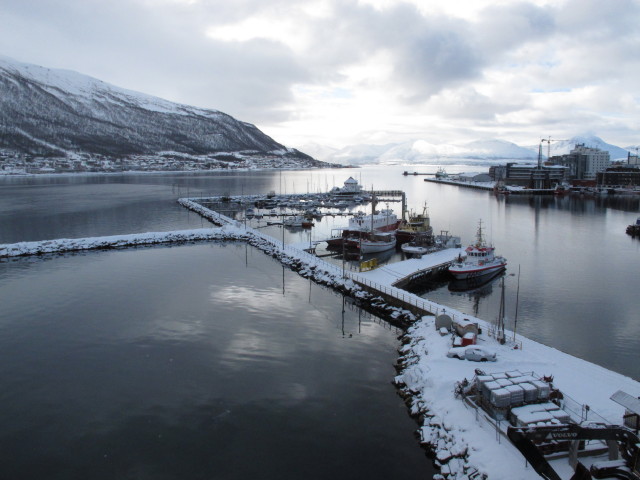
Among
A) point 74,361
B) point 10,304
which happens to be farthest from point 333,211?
point 74,361

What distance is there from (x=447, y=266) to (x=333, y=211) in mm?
29493

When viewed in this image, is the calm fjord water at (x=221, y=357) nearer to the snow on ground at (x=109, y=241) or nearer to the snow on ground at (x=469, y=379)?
the snow on ground at (x=469, y=379)

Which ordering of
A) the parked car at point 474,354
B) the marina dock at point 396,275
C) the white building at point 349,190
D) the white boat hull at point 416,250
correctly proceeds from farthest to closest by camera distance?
1. the white building at point 349,190
2. the white boat hull at point 416,250
3. the marina dock at point 396,275
4. the parked car at point 474,354

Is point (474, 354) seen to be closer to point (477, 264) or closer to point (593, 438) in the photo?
point (593, 438)

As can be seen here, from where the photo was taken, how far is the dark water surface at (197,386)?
8320 mm

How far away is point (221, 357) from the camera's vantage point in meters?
12.5

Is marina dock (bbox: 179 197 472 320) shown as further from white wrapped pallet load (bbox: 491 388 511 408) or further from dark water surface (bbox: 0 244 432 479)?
white wrapped pallet load (bbox: 491 388 511 408)

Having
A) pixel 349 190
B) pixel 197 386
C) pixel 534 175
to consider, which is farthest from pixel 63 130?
pixel 197 386

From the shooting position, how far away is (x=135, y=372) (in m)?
11.6

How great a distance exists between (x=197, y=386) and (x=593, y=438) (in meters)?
8.30

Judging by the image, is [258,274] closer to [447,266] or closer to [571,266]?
[447,266]

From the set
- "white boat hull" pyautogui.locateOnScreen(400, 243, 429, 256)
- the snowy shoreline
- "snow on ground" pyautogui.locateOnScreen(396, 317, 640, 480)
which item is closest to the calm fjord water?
the snowy shoreline

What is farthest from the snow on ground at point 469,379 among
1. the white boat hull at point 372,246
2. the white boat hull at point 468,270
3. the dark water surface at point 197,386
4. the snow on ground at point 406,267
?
the white boat hull at point 372,246

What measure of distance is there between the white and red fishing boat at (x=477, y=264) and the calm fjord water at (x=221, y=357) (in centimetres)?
130
